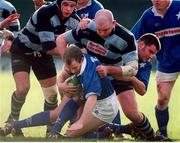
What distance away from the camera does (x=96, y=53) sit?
795 centimetres

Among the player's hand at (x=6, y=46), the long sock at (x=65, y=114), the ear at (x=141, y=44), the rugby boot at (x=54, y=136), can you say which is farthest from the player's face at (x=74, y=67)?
the player's hand at (x=6, y=46)

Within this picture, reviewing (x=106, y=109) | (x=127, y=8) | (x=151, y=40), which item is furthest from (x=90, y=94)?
(x=127, y=8)

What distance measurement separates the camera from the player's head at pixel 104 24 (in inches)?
296

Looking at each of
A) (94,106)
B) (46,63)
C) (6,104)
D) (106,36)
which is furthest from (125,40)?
(6,104)

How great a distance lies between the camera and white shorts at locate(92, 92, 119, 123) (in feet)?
25.0

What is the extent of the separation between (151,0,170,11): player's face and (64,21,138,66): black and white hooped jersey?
82cm

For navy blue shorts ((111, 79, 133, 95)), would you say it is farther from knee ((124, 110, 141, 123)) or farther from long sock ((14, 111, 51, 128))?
long sock ((14, 111, 51, 128))

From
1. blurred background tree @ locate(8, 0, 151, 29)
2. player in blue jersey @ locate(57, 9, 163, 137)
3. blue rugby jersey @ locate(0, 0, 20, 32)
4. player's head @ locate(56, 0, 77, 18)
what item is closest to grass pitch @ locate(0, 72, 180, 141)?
player in blue jersey @ locate(57, 9, 163, 137)

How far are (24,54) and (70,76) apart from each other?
42.8 inches

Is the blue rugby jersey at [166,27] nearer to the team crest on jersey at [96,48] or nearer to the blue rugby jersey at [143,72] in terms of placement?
the blue rugby jersey at [143,72]

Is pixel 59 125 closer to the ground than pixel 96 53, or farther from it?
closer to the ground

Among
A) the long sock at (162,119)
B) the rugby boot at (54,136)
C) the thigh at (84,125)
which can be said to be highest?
the thigh at (84,125)

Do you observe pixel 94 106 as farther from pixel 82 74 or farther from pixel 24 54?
pixel 24 54

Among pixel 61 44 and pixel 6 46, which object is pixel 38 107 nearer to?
pixel 6 46
